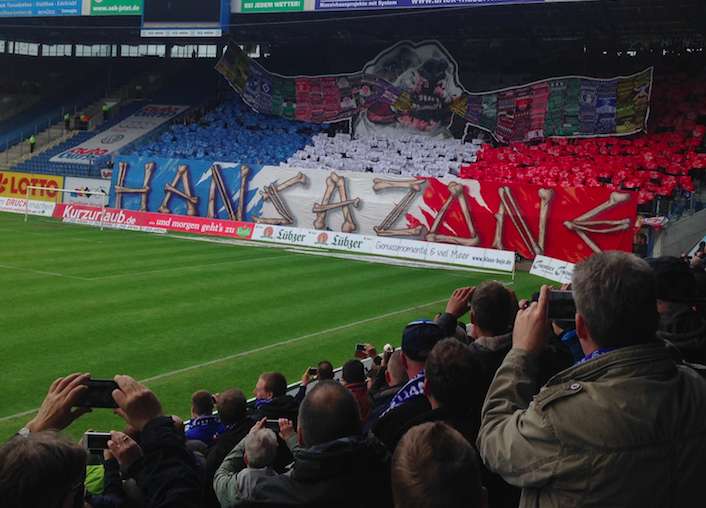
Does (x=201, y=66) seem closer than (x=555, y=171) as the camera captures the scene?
No

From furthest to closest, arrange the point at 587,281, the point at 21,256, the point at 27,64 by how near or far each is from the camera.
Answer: the point at 27,64 → the point at 21,256 → the point at 587,281

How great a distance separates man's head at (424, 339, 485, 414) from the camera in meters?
3.68

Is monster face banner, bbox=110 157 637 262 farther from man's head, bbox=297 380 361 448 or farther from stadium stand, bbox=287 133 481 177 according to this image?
man's head, bbox=297 380 361 448

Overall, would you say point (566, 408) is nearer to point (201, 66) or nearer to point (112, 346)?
point (112, 346)

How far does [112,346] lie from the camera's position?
41.0 ft

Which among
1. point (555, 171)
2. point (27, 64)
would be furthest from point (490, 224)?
point (27, 64)

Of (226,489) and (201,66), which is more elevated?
(201,66)

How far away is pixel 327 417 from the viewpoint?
3.26 meters

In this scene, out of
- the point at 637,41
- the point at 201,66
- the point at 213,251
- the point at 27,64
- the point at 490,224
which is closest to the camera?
the point at 213,251

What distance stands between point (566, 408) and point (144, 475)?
1.77m

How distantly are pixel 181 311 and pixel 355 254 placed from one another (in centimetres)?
1219

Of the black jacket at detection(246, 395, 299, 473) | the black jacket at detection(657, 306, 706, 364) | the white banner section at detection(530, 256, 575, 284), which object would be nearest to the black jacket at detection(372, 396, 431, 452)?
the black jacket at detection(246, 395, 299, 473)

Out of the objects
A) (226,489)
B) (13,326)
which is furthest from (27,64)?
(226,489)

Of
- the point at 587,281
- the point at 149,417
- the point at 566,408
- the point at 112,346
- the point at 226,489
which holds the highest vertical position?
the point at 587,281
